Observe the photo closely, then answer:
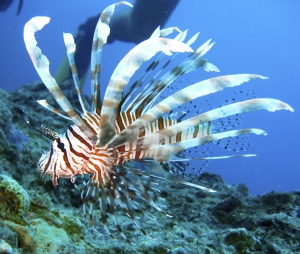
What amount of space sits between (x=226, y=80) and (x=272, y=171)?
356 ft

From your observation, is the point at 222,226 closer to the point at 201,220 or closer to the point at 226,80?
the point at 201,220

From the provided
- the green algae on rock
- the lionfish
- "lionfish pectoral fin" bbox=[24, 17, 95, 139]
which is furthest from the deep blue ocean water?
the green algae on rock

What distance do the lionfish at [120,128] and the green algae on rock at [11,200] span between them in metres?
0.38

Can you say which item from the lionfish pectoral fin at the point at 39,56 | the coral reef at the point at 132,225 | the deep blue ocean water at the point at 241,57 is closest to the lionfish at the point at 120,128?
the lionfish pectoral fin at the point at 39,56

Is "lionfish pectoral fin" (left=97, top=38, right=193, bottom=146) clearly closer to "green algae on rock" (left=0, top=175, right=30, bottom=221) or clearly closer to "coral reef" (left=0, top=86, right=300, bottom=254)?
"green algae on rock" (left=0, top=175, right=30, bottom=221)

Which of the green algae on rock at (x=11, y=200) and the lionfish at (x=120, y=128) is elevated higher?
the lionfish at (x=120, y=128)

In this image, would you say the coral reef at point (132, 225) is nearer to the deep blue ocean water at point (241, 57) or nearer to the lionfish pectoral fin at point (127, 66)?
the lionfish pectoral fin at point (127, 66)

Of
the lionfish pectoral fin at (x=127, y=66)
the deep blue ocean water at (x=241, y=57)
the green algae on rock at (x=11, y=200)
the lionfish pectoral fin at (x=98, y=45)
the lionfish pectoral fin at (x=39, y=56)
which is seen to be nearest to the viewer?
the lionfish pectoral fin at (x=127, y=66)

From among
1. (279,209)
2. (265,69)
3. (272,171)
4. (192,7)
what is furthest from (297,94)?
(279,209)

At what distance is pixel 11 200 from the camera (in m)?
2.02

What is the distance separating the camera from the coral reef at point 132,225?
2.04 metres

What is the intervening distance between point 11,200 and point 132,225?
65.5 inches

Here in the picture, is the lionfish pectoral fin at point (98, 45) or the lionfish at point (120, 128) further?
the lionfish pectoral fin at point (98, 45)

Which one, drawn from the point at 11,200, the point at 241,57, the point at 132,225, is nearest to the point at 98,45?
the point at 11,200
